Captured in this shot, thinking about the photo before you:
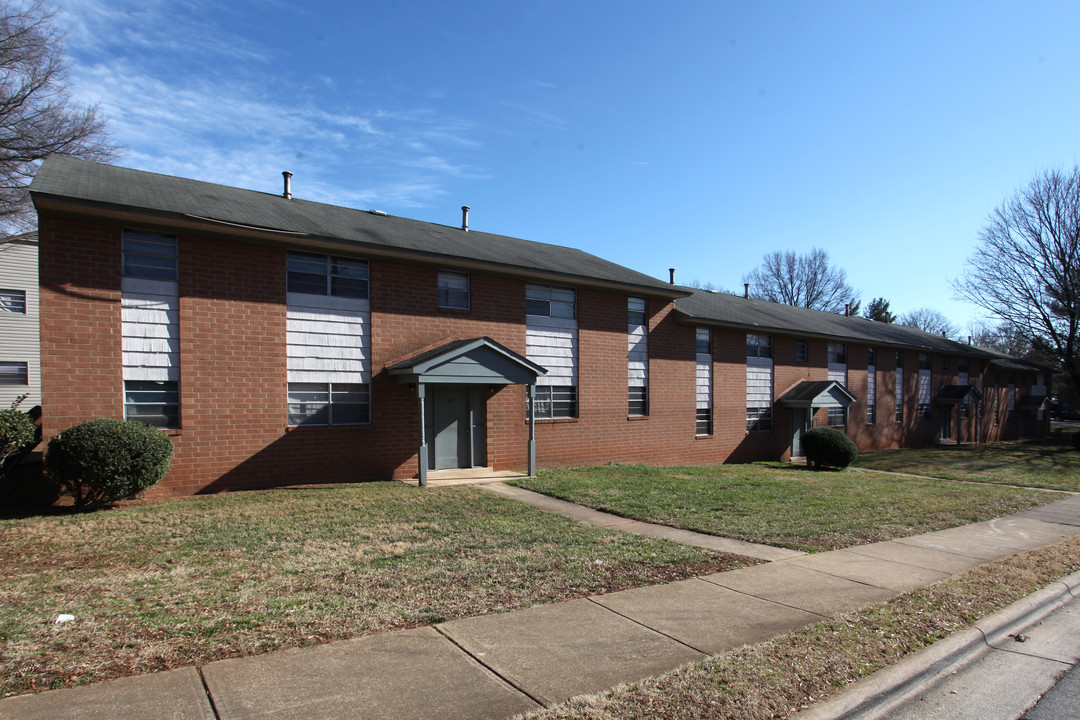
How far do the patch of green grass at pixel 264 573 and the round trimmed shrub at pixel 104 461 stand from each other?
471 millimetres

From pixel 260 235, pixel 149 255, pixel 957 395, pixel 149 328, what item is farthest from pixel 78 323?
pixel 957 395

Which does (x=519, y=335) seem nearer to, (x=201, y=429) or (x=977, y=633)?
(x=201, y=429)

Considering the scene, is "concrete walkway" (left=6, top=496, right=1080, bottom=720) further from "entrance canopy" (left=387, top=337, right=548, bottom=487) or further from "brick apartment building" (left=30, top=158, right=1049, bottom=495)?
"brick apartment building" (left=30, top=158, right=1049, bottom=495)

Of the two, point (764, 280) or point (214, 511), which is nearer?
point (214, 511)

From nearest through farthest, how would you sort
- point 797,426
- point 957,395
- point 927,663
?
1. point 927,663
2. point 797,426
3. point 957,395

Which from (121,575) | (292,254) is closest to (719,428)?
(292,254)

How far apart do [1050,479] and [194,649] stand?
79.8ft

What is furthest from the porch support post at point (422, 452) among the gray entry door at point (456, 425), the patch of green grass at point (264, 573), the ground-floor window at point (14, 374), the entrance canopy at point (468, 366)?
the ground-floor window at point (14, 374)

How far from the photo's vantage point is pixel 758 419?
2508 centimetres

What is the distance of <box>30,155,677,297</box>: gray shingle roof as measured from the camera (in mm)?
12180

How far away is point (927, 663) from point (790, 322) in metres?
24.4

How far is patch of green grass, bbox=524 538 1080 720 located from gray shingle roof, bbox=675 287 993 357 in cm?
1578

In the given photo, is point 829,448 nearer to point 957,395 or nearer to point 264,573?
point 957,395

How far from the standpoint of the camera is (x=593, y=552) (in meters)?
8.05
